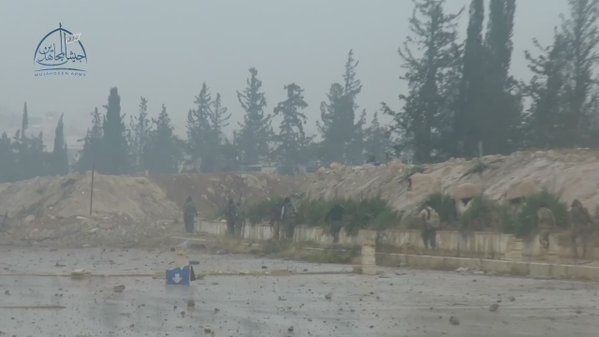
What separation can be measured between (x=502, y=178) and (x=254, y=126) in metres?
72.5

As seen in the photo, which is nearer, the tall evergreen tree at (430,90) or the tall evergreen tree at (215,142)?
the tall evergreen tree at (430,90)

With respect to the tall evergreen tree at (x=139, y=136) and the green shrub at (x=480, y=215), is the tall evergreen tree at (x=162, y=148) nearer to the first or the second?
the tall evergreen tree at (x=139, y=136)

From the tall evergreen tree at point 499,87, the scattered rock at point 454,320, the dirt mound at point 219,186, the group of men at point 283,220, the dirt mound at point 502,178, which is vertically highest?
the tall evergreen tree at point 499,87

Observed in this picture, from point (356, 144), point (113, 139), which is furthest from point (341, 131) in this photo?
point (113, 139)

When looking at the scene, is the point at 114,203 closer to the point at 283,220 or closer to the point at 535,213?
the point at 283,220

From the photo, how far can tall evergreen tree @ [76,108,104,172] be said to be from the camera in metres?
102

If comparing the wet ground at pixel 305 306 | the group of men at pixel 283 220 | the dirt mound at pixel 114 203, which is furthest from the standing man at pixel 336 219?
the dirt mound at pixel 114 203

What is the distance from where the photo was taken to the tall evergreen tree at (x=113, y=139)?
99.4 metres

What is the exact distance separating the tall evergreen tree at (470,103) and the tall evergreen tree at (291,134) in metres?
47.0

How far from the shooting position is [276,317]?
42.5 ft

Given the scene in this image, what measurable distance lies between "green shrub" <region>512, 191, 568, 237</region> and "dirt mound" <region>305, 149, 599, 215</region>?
77 centimetres

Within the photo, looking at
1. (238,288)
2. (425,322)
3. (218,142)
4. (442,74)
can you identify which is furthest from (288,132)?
(425,322)

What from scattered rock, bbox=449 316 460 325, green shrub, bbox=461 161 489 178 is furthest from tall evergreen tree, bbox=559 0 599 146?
scattered rock, bbox=449 316 460 325

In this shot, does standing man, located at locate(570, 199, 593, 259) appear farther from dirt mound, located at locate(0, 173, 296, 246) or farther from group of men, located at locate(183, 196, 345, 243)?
dirt mound, located at locate(0, 173, 296, 246)
